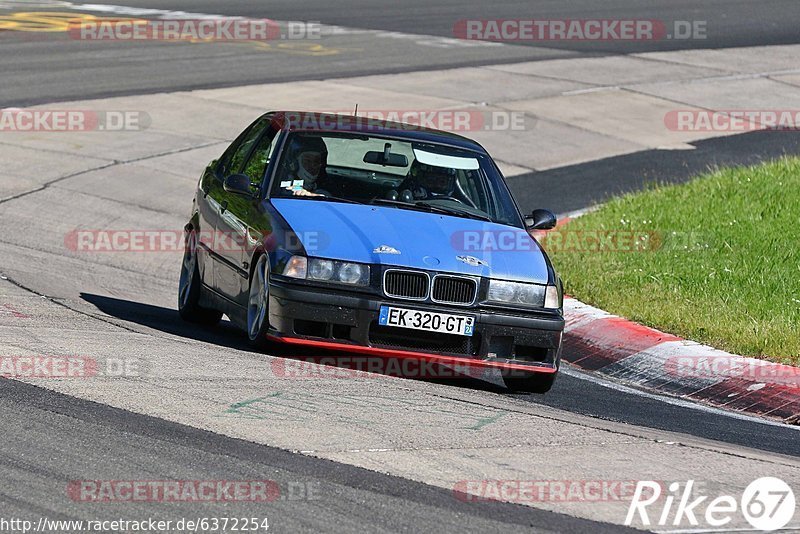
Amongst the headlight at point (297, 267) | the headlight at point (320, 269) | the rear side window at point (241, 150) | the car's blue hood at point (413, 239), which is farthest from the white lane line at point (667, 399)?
the rear side window at point (241, 150)

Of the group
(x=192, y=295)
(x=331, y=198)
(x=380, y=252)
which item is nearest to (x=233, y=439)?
(x=380, y=252)

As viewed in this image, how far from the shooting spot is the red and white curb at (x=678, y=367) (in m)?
8.66

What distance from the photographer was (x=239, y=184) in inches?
367

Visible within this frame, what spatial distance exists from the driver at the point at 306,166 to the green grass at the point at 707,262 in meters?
2.57

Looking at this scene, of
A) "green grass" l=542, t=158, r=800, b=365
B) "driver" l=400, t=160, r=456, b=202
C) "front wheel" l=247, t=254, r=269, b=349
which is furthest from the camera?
"green grass" l=542, t=158, r=800, b=365

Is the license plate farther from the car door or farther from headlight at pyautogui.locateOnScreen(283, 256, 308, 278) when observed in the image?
the car door

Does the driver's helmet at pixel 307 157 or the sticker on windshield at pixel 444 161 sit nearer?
the driver's helmet at pixel 307 157

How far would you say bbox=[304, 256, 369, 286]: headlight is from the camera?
27.0ft

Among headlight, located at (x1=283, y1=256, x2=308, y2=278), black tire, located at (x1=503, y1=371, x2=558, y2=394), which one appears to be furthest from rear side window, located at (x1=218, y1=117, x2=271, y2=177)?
black tire, located at (x1=503, y1=371, x2=558, y2=394)

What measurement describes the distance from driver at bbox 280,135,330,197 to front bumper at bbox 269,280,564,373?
3.69 ft

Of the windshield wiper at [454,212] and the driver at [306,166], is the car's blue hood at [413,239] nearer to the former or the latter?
the windshield wiper at [454,212]

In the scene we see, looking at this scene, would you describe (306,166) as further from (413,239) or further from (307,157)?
(413,239)

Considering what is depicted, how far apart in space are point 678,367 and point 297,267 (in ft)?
8.70

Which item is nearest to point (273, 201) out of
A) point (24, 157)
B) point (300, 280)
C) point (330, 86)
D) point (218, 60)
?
point (300, 280)
